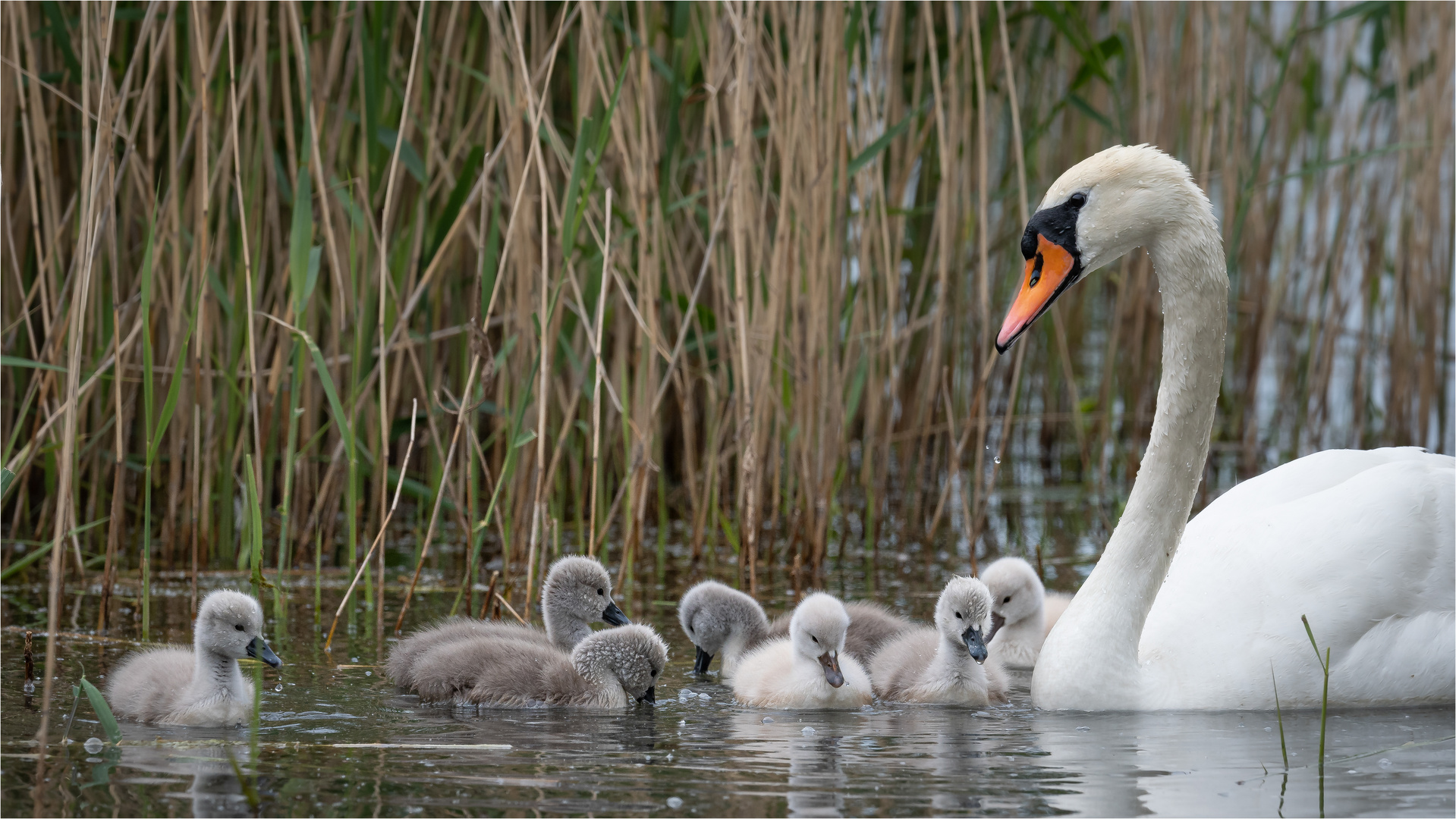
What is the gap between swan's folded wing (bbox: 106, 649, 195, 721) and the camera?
166 inches

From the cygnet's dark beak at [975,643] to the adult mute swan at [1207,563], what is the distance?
0.67 ft

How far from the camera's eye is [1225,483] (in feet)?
27.7

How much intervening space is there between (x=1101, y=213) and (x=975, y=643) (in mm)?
1154

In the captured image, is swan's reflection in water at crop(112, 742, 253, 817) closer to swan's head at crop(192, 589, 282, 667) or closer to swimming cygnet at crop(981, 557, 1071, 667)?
swan's head at crop(192, 589, 282, 667)

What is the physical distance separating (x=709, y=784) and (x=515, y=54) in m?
2.96

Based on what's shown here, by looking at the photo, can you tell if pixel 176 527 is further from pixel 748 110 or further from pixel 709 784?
pixel 709 784

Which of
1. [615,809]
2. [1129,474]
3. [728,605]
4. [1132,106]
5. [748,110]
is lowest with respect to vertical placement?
[615,809]

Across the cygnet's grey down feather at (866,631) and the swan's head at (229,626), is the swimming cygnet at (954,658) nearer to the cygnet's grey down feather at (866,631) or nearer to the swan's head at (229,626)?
the cygnet's grey down feather at (866,631)

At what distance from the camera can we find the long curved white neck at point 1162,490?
4.56 meters

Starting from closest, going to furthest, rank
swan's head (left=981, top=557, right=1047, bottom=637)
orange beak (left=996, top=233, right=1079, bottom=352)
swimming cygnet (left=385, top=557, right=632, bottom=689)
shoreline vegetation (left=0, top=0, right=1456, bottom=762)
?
orange beak (left=996, top=233, right=1079, bottom=352), swimming cygnet (left=385, top=557, right=632, bottom=689), swan's head (left=981, top=557, right=1047, bottom=637), shoreline vegetation (left=0, top=0, right=1456, bottom=762)

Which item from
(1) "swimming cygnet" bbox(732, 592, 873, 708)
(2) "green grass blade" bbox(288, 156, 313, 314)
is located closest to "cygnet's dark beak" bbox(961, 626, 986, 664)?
(1) "swimming cygnet" bbox(732, 592, 873, 708)

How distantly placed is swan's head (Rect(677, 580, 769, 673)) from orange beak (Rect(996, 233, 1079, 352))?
3.96 ft

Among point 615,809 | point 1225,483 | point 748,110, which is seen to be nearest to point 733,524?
point 748,110

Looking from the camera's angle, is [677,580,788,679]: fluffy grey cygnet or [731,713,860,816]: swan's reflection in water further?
[677,580,788,679]: fluffy grey cygnet
